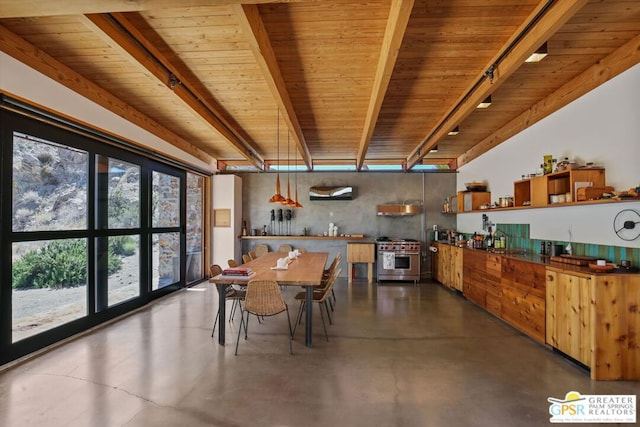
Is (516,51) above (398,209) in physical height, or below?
above

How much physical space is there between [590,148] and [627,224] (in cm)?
100

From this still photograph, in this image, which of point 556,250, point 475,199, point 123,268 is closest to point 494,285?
point 556,250

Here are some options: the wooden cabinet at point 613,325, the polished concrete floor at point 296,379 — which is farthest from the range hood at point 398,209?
the wooden cabinet at point 613,325

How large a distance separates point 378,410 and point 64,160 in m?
4.45

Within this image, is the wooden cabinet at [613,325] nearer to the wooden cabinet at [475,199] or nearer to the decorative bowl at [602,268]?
the decorative bowl at [602,268]

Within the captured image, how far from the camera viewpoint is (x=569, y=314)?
3.05 meters

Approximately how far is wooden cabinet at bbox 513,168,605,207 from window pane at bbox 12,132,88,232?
5.97m

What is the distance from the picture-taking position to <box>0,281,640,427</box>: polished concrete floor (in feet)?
7.44

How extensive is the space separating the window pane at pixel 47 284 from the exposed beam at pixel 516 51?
5313 millimetres

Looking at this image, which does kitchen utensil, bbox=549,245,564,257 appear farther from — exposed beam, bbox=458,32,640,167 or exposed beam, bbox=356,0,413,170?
exposed beam, bbox=356,0,413,170

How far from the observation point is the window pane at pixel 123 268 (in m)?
4.53

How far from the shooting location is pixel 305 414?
7.48ft

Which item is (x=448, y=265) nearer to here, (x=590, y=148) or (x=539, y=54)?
(x=590, y=148)

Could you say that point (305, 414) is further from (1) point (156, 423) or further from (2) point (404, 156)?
(2) point (404, 156)
